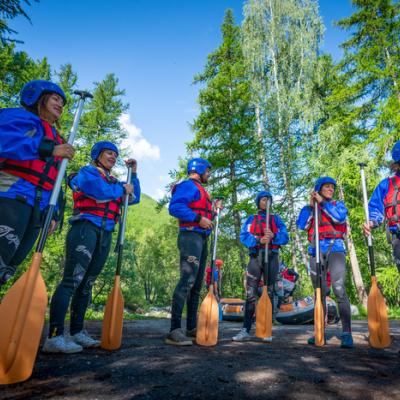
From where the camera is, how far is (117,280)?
382 cm

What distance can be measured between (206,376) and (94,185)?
8.08ft

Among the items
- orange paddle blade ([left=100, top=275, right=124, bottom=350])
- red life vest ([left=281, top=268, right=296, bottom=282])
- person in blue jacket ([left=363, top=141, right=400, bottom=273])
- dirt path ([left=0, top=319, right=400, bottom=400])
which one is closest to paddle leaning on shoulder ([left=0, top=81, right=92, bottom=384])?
dirt path ([left=0, top=319, right=400, bottom=400])

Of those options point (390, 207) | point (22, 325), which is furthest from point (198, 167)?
point (22, 325)

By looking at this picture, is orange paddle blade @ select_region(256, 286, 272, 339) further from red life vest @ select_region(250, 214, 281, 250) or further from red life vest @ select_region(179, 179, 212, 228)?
red life vest @ select_region(179, 179, 212, 228)

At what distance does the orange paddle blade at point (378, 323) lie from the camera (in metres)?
4.00

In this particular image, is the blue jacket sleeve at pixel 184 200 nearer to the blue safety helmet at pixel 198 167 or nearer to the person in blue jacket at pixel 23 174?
the blue safety helmet at pixel 198 167

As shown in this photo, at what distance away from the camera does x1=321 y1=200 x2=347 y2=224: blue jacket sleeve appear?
15.7 ft

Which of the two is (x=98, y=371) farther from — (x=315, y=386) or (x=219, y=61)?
(x=219, y=61)

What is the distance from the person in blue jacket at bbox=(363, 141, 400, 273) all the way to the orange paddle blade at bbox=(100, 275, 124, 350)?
361cm

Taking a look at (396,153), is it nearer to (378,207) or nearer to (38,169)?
(378,207)

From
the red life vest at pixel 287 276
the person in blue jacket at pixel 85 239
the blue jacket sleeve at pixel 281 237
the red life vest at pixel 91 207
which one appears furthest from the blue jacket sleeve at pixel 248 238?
the red life vest at pixel 287 276

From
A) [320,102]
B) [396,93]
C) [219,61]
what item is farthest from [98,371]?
[219,61]

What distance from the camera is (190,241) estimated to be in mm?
4340

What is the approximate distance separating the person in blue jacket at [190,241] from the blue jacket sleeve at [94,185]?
3.19ft
